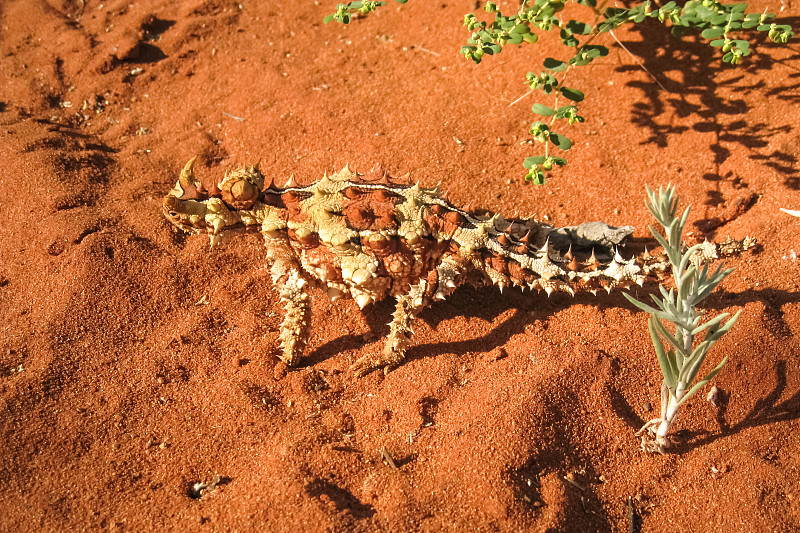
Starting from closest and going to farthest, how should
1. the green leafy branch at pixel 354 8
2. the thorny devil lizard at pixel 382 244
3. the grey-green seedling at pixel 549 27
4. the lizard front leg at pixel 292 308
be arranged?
the thorny devil lizard at pixel 382 244
the lizard front leg at pixel 292 308
the grey-green seedling at pixel 549 27
the green leafy branch at pixel 354 8

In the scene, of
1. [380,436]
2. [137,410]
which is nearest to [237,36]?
[137,410]

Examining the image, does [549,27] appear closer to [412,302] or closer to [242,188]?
[412,302]

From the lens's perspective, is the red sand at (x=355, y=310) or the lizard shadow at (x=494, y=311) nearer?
the red sand at (x=355, y=310)

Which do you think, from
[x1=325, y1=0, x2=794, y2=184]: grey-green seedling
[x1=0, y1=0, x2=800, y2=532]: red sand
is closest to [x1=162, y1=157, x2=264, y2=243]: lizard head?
[x1=0, y1=0, x2=800, y2=532]: red sand

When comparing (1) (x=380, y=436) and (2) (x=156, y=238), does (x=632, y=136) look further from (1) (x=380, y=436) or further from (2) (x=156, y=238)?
(2) (x=156, y=238)

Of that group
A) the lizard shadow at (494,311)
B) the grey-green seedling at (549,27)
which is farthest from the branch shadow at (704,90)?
the lizard shadow at (494,311)

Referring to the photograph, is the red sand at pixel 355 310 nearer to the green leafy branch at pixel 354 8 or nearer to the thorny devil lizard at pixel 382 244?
the thorny devil lizard at pixel 382 244

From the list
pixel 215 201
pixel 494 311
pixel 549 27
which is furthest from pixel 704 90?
pixel 215 201
